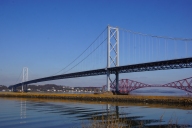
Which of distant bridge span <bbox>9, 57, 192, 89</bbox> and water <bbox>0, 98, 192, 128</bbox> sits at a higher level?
distant bridge span <bbox>9, 57, 192, 89</bbox>

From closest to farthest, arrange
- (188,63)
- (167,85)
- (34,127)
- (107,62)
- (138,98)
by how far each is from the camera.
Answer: (34,127), (138,98), (188,63), (107,62), (167,85)

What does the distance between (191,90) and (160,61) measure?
30988 mm

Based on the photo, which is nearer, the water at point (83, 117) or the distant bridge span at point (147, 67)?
the water at point (83, 117)

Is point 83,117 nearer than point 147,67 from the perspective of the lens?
Yes

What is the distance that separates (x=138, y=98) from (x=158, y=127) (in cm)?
2804

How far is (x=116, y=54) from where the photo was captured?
2346 inches

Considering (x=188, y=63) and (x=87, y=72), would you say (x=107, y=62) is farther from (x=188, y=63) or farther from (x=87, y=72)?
(x=188, y=63)

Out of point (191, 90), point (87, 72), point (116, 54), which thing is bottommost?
point (191, 90)

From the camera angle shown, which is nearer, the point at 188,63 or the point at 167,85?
the point at 188,63

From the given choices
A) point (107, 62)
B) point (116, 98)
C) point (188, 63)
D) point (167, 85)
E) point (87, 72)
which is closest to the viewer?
point (116, 98)

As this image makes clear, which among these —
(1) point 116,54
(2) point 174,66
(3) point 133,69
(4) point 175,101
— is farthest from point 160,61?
(4) point 175,101

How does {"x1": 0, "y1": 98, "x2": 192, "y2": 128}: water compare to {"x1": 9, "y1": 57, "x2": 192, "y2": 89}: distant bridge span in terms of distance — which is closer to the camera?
{"x1": 0, "y1": 98, "x2": 192, "y2": 128}: water

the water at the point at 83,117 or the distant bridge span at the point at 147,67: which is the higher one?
the distant bridge span at the point at 147,67

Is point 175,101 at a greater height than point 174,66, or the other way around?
point 174,66
